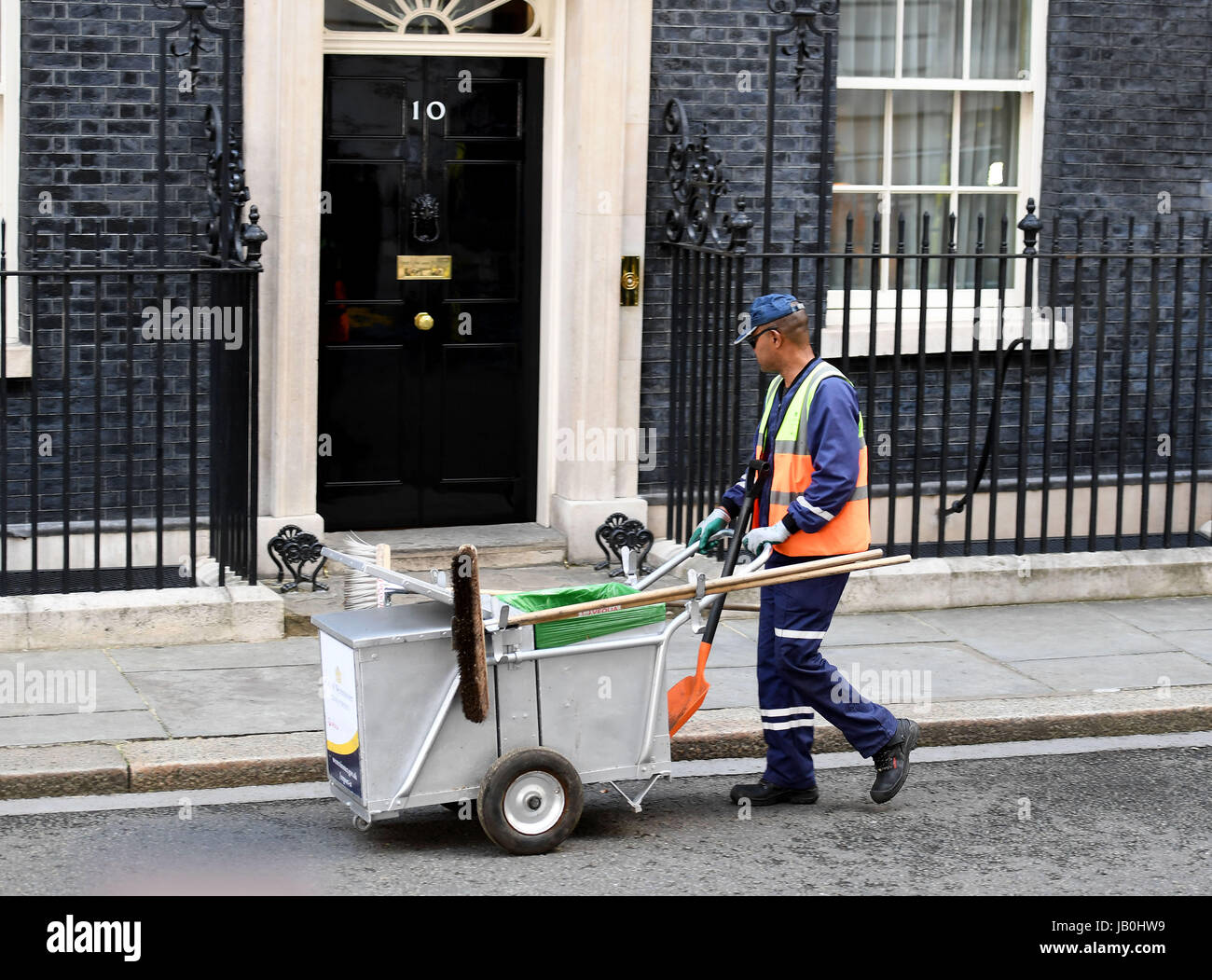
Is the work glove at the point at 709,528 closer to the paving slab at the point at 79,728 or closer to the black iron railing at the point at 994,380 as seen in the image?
the paving slab at the point at 79,728

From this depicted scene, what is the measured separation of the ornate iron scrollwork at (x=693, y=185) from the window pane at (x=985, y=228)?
5.49 ft

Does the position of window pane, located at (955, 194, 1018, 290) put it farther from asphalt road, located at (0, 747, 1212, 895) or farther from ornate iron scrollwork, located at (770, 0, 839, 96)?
asphalt road, located at (0, 747, 1212, 895)

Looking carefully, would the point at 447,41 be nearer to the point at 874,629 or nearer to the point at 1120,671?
the point at 874,629

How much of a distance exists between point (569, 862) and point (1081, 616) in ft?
14.1

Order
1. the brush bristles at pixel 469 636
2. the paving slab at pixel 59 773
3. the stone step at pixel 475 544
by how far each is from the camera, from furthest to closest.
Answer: the stone step at pixel 475 544 < the paving slab at pixel 59 773 < the brush bristles at pixel 469 636

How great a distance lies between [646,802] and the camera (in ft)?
22.1

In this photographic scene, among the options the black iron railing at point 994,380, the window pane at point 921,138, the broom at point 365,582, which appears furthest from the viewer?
the window pane at point 921,138

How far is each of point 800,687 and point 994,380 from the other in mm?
4335

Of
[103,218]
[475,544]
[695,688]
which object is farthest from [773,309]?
[103,218]

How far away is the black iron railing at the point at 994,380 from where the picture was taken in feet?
31.5

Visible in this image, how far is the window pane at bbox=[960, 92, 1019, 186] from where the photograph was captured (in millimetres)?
11180

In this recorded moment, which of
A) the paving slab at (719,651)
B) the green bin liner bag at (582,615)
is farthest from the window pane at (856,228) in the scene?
the green bin liner bag at (582,615)

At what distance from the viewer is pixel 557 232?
1027cm

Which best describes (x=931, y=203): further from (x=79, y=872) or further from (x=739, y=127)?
(x=79, y=872)
